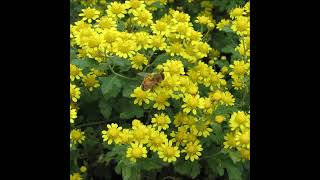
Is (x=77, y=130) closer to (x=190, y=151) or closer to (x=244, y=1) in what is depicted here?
(x=190, y=151)

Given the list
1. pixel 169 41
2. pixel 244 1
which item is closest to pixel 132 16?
pixel 169 41

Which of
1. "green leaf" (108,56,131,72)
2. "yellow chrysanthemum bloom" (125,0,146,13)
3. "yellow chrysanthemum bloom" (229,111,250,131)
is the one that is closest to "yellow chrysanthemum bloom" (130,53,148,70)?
"green leaf" (108,56,131,72)

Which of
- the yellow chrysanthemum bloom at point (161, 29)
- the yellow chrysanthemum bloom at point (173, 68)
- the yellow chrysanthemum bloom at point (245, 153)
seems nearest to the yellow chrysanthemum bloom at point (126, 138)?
the yellow chrysanthemum bloom at point (173, 68)

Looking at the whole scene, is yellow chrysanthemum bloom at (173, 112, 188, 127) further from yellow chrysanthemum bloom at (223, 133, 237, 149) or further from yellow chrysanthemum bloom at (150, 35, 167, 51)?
yellow chrysanthemum bloom at (150, 35, 167, 51)

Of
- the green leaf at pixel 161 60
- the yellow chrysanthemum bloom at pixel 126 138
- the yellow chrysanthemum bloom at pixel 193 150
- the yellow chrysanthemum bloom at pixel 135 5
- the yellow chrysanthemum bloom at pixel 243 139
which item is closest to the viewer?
the yellow chrysanthemum bloom at pixel 243 139

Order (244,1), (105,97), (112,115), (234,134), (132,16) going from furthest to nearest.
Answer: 1. (244,1)
2. (132,16)
3. (112,115)
4. (105,97)
5. (234,134)

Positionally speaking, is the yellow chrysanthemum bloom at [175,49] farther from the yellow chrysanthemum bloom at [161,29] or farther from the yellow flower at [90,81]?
the yellow flower at [90,81]

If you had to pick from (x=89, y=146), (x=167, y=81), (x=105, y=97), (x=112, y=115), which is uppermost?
(x=167, y=81)
